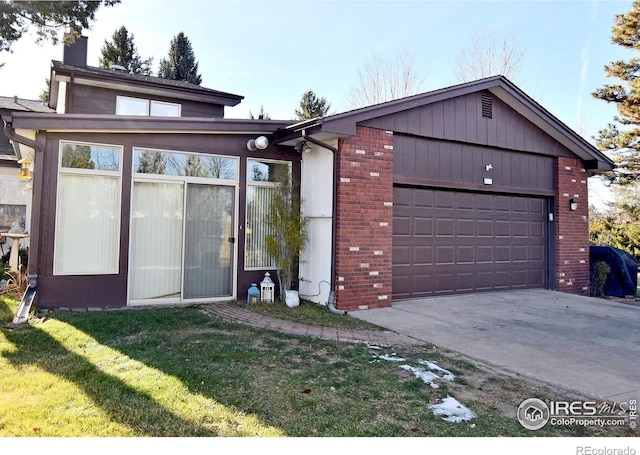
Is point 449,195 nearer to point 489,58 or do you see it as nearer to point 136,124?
point 136,124

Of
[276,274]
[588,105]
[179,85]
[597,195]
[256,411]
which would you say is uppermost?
[588,105]

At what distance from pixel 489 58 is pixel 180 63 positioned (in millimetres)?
17719

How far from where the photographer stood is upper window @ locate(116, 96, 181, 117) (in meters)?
11.8

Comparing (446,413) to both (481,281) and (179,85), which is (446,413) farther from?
(179,85)

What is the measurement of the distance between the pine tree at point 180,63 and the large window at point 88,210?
67.7 ft

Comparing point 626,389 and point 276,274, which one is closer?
point 626,389

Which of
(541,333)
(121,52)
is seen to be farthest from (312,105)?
(541,333)

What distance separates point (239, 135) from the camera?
751 centimetres

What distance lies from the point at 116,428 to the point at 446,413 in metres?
2.36

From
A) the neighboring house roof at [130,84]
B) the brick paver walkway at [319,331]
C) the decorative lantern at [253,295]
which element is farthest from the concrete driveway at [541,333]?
the neighboring house roof at [130,84]

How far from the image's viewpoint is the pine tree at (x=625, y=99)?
15633 mm

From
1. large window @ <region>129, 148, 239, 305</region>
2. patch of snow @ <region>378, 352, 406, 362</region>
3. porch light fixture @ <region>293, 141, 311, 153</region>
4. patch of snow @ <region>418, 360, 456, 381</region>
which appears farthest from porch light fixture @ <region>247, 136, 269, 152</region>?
patch of snow @ <region>418, 360, 456, 381</region>

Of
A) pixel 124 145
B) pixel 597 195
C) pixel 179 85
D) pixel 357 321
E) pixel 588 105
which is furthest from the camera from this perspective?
pixel 597 195

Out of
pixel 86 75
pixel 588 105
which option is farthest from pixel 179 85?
pixel 588 105
